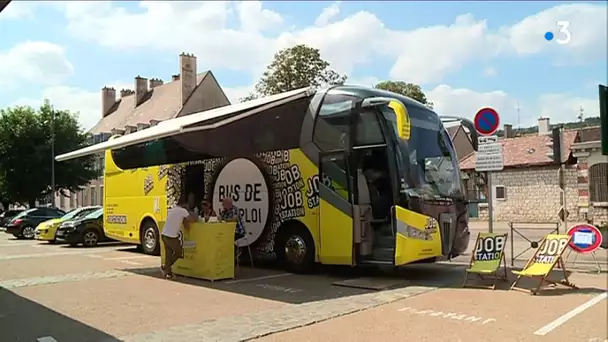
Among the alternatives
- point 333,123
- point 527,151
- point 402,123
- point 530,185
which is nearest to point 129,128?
point 527,151

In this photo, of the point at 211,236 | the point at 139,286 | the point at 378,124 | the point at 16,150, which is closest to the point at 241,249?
the point at 211,236

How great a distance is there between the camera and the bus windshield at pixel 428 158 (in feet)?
35.7

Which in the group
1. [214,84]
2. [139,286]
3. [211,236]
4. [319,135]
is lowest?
[139,286]

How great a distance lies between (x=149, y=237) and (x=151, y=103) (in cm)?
4666

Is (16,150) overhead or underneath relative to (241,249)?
overhead

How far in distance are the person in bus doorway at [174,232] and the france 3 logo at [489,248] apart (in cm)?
571

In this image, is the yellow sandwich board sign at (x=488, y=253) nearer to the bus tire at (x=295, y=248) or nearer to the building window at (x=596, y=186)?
the bus tire at (x=295, y=248)

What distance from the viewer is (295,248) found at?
12.4m

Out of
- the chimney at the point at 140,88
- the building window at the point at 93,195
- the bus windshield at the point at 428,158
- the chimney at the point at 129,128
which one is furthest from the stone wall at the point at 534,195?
the building window at the point at 93,195

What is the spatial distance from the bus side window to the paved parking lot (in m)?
2.78

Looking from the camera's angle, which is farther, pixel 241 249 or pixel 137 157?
pixel 137 157

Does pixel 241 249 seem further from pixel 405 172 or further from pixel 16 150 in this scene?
pixel 16 150

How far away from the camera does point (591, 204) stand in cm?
3466

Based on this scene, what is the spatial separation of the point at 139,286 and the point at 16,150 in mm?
35543
